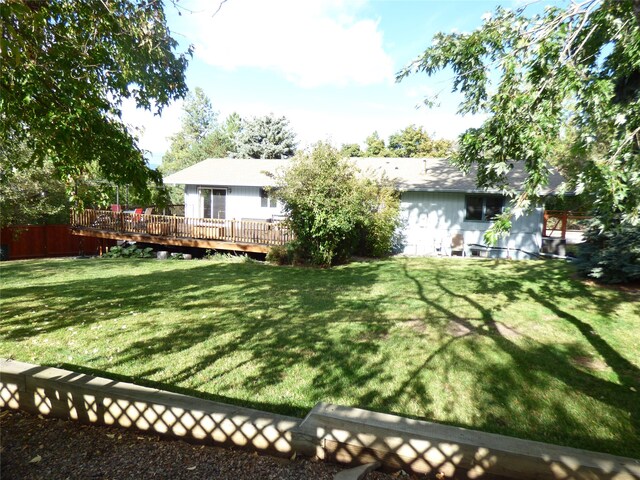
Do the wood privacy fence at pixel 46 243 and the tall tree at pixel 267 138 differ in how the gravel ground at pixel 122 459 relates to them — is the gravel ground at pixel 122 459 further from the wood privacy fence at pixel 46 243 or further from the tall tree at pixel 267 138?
the tall tree at pixel 267 138

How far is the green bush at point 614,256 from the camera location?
7961 mm

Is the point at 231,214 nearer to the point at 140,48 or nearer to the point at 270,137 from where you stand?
the point at 140,48

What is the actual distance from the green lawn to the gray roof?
7.20 metres

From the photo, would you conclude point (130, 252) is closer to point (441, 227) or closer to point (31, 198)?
point (31, 198)

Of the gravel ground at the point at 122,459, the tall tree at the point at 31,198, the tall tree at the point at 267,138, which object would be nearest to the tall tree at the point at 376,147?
the tall tree at the point at 267,138

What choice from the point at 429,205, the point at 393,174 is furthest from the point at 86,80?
the point at 393,174

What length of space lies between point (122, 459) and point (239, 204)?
54.7 feet

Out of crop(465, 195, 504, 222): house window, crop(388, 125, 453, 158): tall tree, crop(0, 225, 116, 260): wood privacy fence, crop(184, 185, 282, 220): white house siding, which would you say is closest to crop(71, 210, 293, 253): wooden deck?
crop(0, 225, 116, 260): wood privacy fence

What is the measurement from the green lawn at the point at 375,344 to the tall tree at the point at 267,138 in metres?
25.6

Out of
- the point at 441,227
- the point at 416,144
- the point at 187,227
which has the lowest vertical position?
the point at 187,227

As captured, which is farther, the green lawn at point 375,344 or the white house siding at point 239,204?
the white house siding at point 239,204

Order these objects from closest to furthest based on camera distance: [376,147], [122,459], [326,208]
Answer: [122,459] → [326,208] → [376,147]

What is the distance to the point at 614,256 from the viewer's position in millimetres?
8203

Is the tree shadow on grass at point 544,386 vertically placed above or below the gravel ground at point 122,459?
below
